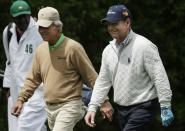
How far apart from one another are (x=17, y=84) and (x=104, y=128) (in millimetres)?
4996

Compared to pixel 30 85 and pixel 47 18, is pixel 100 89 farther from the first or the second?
pixel 30 85

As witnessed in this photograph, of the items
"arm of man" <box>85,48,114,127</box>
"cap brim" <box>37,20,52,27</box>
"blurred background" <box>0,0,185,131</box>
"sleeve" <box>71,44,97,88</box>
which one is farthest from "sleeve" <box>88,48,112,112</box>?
"blurred background" <box>0,0,185,131</box>

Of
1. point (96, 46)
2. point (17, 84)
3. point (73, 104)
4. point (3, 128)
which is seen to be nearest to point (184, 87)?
point (96, 46)

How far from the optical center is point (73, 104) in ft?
30.2

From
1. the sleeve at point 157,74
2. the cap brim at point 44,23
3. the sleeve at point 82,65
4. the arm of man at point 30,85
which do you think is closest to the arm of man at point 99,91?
the sleeve at point 82,65

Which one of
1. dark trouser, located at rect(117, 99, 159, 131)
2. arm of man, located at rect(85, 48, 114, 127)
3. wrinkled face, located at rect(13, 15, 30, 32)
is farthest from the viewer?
wrinkled face, located at rect(13, 15, 30, 32)

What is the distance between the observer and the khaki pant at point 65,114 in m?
9.12

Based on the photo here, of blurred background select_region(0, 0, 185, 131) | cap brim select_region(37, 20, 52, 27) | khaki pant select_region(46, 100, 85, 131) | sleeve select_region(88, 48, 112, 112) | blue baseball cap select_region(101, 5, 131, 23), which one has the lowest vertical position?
blurred background select_region(0, 0, 185, 131)

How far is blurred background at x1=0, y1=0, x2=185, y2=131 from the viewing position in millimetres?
14875

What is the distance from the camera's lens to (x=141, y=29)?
15.2m

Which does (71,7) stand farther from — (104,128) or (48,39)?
(48,39)

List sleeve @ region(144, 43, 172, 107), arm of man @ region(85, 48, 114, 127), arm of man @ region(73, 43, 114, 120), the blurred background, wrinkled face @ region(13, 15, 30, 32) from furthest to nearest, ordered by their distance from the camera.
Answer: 1. the blurred background
2. wrinkled face @ region(13, 15, 30, 32)
3. arm of man @ region(73, 43, 114, 120)
4. arm of man @ region(85, 48, 114, 127)
5. sleeve @ region(144, 43, 172, 107)

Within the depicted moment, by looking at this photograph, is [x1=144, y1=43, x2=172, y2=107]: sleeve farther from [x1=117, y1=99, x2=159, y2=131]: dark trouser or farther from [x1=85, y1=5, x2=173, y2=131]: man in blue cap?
[x1=117, y1=99, x2=159, y2=131]: dark trouser

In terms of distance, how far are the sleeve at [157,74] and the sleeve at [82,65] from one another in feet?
3.15
